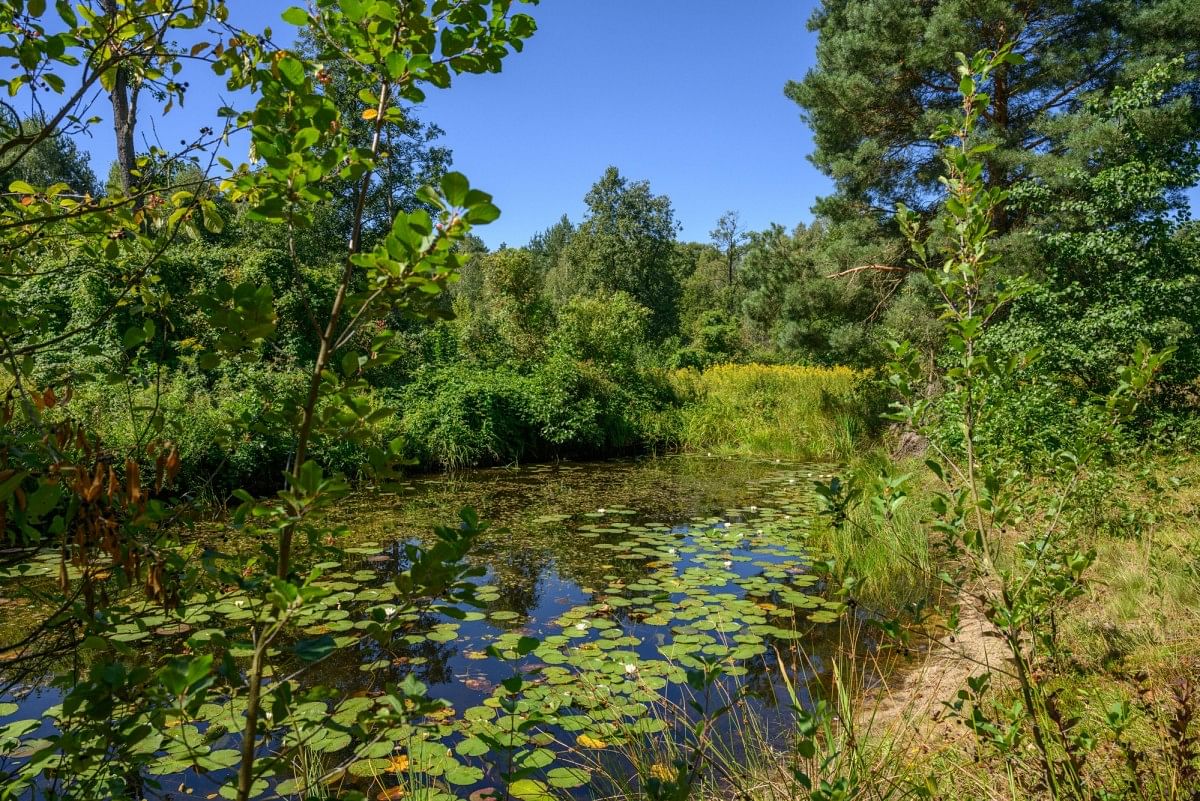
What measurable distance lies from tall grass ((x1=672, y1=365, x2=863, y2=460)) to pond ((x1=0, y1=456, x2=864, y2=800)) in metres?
3.66

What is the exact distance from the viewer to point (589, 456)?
1076 cm

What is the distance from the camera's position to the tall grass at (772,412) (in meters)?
11.0

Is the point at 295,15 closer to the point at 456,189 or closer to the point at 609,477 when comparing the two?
the point at 456,189

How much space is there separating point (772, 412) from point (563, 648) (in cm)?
904

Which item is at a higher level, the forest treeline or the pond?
the forest treeline

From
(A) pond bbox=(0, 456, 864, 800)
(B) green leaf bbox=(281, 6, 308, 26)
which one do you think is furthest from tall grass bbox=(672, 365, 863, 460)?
(B) green leaf bbox=(281, 6, 308, 26)

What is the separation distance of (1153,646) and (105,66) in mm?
3884

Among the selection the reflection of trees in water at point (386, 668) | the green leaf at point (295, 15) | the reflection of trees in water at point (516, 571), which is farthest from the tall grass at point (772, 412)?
the green leaf at point (295, 15)

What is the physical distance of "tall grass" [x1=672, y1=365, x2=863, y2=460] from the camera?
432 inches

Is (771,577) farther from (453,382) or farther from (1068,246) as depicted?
(453,382)

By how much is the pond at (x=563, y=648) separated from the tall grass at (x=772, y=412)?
144 inches

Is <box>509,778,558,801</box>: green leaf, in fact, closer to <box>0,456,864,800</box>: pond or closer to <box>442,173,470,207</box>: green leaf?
<box>0,456,864,800</box>: pond

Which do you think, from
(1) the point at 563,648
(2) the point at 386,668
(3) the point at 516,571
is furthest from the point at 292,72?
(3) the point at 516,571

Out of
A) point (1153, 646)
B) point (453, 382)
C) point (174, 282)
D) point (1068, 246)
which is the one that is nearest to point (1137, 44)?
point (1068, 246)
